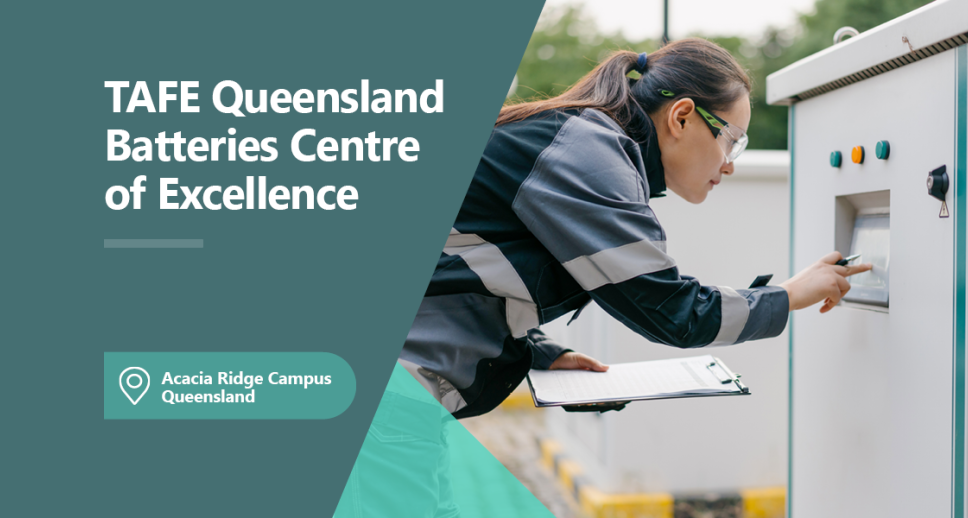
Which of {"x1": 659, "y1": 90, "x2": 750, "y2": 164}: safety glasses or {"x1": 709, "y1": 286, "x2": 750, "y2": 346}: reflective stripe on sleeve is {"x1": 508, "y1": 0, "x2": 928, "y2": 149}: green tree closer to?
{"x1": 659, "y1": 90, "x2": 750, "y2": 164}: safety glasses

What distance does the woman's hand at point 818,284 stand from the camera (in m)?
1.51

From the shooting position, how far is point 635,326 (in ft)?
4.73

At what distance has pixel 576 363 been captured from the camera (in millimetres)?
1821

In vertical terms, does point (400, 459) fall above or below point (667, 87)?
below

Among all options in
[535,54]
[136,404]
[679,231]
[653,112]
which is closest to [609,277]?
[653,112]

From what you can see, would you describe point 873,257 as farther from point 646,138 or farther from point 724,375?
point 646,138

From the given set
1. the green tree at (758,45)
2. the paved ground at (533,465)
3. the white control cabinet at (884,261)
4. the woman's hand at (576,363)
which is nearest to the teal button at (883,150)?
the white control cabinet at (884,261)

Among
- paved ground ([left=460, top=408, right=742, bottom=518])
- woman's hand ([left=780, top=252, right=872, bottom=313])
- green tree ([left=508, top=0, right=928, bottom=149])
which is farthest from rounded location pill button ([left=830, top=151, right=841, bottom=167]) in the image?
green tree ([left=508, top=0, right=928, bottom=149])

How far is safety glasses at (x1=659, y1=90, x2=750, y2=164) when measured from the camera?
156 centimetres

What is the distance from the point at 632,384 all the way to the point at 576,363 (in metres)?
0.24

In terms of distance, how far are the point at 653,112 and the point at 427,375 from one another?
0.68 meters

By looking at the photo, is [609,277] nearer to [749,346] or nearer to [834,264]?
[834,264]

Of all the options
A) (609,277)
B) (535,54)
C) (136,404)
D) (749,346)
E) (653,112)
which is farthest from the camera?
(535,54)

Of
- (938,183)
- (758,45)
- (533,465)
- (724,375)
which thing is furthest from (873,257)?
(758,45)
